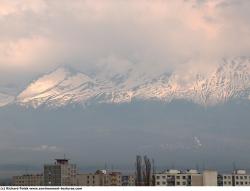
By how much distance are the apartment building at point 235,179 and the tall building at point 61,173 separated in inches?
1126

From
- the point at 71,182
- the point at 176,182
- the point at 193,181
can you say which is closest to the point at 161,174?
the point at 176,182

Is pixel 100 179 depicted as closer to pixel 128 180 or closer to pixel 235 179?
pixel 128 180

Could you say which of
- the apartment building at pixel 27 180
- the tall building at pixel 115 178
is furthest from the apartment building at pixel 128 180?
the apartment building at pixel 27 180

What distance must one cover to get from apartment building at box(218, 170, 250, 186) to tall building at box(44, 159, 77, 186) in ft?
93.8

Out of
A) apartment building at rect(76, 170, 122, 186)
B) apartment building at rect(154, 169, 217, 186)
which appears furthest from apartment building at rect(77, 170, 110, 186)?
apartment building at rect(154, 169, 217, 186)

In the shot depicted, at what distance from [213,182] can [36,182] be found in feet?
124

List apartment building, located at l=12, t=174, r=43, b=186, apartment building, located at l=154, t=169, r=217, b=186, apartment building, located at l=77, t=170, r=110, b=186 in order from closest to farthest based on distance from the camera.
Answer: apartment building, located at l=154, t=169, r=217, b=186, apartment building, located at l=12, t=174, r=43, b=186, apartment building, located at l=77, t=170, r=110, b=186

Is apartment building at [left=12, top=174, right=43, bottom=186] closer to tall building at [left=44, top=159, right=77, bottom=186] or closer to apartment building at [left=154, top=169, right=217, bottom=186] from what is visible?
tall building at [left=44, top=159, right=77, bottom=186]

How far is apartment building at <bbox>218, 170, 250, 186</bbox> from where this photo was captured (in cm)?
11319

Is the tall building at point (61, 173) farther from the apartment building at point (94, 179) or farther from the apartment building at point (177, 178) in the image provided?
the apartment building at point (177, 178)

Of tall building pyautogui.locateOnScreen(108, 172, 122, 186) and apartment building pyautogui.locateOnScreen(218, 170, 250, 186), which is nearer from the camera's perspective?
apartment building pyautogui.locateOnScreen(218, 170, 250, 186)

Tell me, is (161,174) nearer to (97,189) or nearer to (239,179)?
(239,179)

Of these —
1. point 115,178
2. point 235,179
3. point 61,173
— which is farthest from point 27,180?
point 235,179

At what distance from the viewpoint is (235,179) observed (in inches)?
4552
